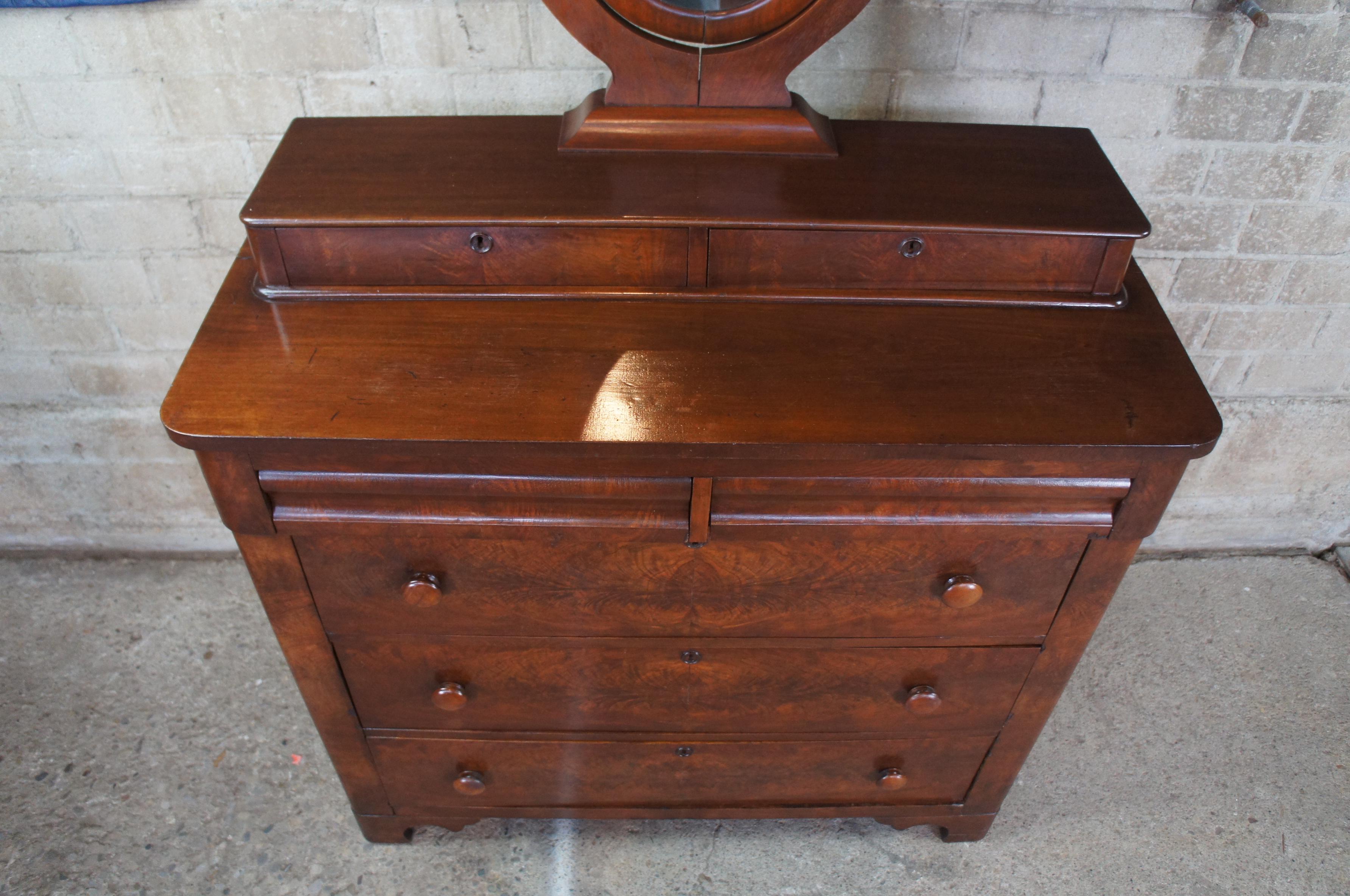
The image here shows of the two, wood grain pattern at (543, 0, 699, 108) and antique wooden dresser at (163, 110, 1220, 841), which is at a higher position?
wood grain pattern at (543, 0, 699, 108)

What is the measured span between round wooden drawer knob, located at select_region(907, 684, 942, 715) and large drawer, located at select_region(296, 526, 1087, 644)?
0.37 ft

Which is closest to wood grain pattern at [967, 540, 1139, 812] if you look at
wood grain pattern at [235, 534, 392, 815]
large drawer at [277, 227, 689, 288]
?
large drawer at [277, 227, 689, 288]

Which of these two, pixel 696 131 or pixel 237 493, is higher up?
pixel 696 131

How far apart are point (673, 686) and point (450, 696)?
1.11 feet

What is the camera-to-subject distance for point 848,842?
1848 millimetres

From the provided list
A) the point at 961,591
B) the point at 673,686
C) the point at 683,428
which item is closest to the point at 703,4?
the point at 683,428

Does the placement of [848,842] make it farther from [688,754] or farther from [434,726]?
[434,726]

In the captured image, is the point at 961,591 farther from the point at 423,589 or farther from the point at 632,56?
the point at 632,56

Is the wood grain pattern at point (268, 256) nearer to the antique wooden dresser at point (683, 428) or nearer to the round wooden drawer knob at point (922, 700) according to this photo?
the antique wooden dresser at point (683, 428)

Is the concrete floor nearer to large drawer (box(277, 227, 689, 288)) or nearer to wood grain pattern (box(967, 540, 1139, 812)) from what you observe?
wood grain pattern (box(967, 540, 1139, 812))

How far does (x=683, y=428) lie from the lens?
3.66 feet

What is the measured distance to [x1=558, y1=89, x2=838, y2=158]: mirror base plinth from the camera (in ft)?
4.60

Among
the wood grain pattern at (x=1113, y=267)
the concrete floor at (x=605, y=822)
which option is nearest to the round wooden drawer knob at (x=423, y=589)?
the concrete floor at (x=605, y=822)

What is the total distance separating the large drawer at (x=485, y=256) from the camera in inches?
50.3
